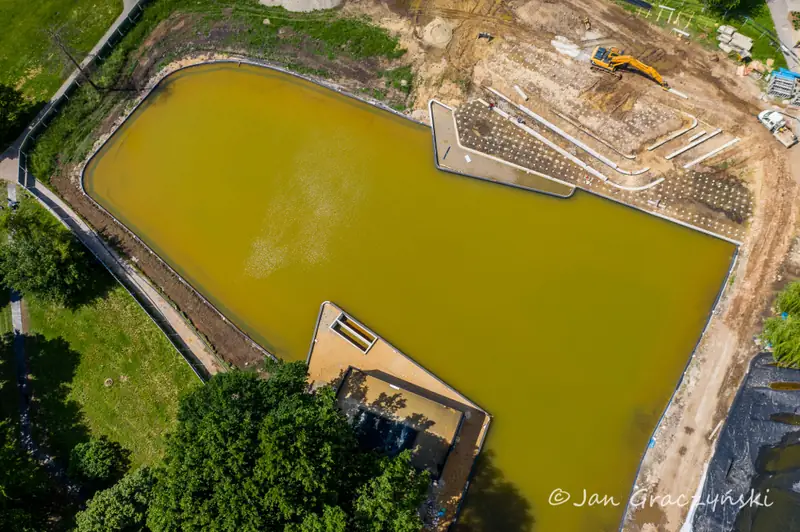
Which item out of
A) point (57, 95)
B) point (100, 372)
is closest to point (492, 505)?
point (100, 372)

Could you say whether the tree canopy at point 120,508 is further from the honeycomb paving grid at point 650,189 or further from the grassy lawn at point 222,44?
the honeycomb paving grid at point 650,189

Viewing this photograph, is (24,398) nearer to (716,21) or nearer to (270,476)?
(270,476)

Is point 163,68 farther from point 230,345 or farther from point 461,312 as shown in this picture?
point 461,312

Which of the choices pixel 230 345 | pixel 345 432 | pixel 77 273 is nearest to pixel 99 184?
pixel 77 273

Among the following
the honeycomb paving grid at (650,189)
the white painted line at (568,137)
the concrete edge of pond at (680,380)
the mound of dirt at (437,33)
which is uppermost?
the mound of dirt at (437,33)

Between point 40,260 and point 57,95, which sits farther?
point 57,95

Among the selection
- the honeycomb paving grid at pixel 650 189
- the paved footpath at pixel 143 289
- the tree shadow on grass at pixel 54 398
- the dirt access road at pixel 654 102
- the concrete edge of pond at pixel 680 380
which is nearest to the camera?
the concrete edge of pond at pixel 680 380

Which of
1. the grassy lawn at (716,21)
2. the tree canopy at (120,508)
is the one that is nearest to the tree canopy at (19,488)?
the tree canopy at (120,508)
